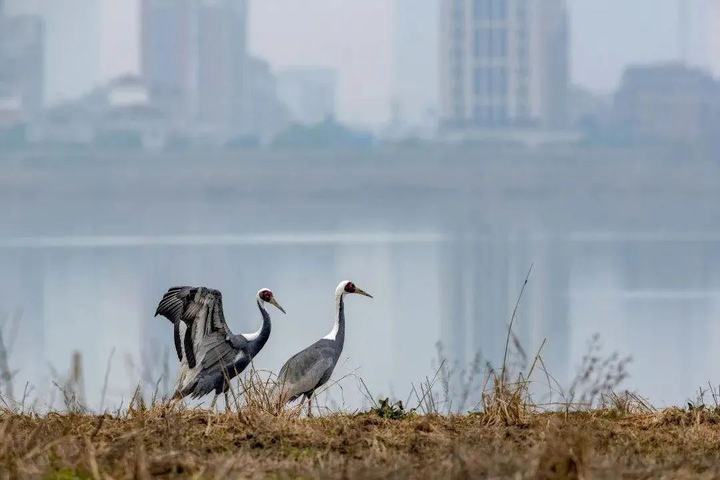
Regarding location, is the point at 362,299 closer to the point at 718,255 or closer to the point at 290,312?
the point at 290,312

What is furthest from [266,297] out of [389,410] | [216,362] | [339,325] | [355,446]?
[355,446]

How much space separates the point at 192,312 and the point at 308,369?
2.17ft

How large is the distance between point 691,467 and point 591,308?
3697 cm

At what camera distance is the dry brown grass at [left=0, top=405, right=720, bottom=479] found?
5988 millimetres

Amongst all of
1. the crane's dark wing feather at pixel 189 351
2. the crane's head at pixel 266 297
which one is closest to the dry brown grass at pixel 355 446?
the crane's dark wing feather at pixel 189 351

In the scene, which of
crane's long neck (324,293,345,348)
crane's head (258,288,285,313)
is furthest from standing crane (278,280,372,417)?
crane's head (258,288,285,313)

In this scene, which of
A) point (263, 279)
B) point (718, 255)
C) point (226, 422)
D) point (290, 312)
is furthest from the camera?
point (718, 255)

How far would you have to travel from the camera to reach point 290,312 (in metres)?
34.2

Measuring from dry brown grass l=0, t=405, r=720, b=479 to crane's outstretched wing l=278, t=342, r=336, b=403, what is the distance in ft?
2.70

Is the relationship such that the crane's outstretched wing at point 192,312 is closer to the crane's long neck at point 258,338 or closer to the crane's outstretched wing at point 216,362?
the crane's outstretched wing at point 216,362

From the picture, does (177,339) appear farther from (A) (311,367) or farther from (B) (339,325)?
(B) (339,325)

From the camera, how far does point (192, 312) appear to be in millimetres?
8445

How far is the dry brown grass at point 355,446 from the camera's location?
599cm

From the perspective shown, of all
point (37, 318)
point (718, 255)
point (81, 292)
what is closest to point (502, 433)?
point (37, 318)
